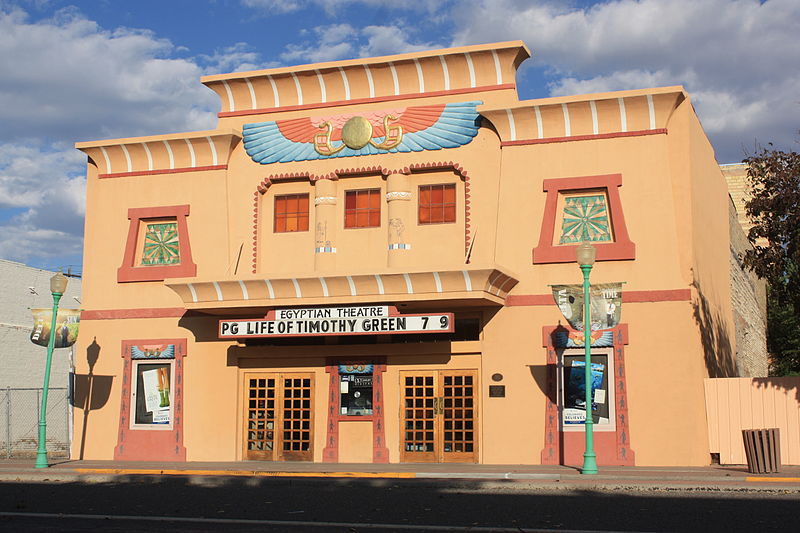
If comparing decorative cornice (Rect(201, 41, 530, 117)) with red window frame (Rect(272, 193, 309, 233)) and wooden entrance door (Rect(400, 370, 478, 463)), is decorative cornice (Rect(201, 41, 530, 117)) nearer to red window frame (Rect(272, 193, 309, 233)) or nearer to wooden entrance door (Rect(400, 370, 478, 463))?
red window frame (Rect(272, 193, 309, 233))

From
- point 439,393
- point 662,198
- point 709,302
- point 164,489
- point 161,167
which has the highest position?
point 161,167

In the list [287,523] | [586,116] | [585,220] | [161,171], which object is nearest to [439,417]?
[585,220]

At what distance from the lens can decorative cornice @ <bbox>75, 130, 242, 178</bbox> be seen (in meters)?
24.9

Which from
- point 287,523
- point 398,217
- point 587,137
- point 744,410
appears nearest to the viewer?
point 287,523

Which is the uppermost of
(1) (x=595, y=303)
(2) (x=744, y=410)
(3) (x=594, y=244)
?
(3) (x=594, y=244)

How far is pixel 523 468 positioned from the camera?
19.8 metres

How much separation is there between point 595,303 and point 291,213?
850cm

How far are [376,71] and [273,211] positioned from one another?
460cm

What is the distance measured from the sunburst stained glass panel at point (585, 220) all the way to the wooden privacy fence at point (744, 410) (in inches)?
166

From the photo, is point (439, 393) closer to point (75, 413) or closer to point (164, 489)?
point (164, 489)

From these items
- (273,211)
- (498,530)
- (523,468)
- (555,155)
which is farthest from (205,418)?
(498,530)

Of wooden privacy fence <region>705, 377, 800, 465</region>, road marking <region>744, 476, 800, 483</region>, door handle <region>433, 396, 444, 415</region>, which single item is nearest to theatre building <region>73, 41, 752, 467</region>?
door handle <region>433, 396, 444, 415</region>

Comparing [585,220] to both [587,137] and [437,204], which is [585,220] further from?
[437,204]

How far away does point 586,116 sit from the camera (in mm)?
22078
